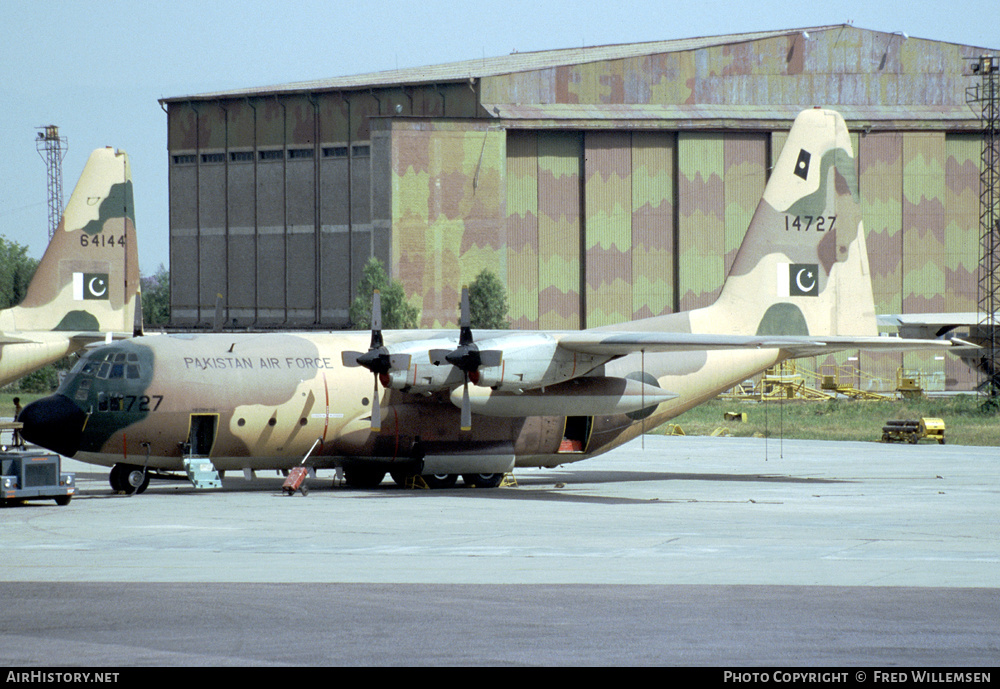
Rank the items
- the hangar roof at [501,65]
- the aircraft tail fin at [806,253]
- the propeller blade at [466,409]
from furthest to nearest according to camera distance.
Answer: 1. the hangar roof at [501,65]
2. the aircraft tail fin at [806,253]
3. the propeller blade at [466,409]

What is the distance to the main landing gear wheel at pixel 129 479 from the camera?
1078 inches

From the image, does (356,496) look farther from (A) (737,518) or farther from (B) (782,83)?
(B) (782,83)

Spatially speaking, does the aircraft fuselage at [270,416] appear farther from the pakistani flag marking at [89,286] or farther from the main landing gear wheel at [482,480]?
the pakistani flag marking at [89,286]

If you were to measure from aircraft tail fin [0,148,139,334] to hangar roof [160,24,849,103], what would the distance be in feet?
146

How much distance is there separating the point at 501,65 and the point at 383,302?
26.6 metres

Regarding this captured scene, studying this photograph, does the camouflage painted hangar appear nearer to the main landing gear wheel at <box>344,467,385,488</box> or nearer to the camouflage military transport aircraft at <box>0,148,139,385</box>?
the camouflage military transport aircraft at <box>0,148,139,385</box>

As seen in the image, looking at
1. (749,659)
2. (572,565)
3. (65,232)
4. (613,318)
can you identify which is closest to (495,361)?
(572,565)

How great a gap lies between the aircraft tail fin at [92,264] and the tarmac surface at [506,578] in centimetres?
1351

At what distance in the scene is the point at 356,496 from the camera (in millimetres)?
27172

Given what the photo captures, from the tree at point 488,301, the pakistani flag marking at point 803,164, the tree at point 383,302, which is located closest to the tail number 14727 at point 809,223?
the pakistani flag marking at point 803,164

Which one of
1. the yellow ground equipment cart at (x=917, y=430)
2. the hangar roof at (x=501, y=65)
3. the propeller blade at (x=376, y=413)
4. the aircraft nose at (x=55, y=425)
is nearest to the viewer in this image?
the aircraft nose at (x=55, y=425)

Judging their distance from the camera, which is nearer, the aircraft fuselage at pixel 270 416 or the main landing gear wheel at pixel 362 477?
the aircraft fuselage at pixel 270 416

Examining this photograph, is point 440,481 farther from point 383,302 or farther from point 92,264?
point 383,302

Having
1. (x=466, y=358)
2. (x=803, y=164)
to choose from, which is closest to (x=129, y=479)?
(x=466, y=358)
